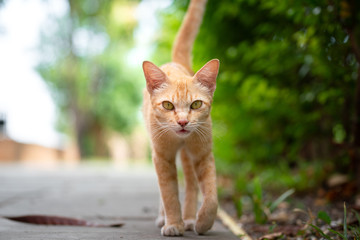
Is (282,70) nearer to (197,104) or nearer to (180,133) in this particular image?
(197,104)

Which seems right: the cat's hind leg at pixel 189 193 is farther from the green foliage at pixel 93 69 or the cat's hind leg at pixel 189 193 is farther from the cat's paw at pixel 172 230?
the green foliage at pixel 93 69

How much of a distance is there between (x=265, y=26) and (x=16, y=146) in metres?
14.8

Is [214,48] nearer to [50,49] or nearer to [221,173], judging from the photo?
[221,173]

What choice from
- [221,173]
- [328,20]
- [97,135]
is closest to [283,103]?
[328,20]

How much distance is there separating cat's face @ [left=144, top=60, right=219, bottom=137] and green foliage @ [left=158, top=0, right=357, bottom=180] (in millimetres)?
987

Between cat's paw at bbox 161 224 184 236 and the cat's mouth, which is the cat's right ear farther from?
cat's paw at bbox 161 224 184 236

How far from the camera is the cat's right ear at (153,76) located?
7.20ft

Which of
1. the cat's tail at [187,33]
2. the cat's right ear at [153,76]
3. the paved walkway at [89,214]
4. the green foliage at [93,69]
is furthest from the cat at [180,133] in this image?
the green foliage at [93,69]

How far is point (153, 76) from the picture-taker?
221cm

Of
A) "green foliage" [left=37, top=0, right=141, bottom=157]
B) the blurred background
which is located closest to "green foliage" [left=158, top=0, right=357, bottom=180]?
the blurred background

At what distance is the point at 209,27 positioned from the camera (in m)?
4.38

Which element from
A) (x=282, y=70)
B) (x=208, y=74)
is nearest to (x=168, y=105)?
(x=208, y=74)

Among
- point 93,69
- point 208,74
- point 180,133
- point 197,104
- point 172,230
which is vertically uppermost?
→ point 93,69

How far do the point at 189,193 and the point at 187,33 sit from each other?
51.6 inches
